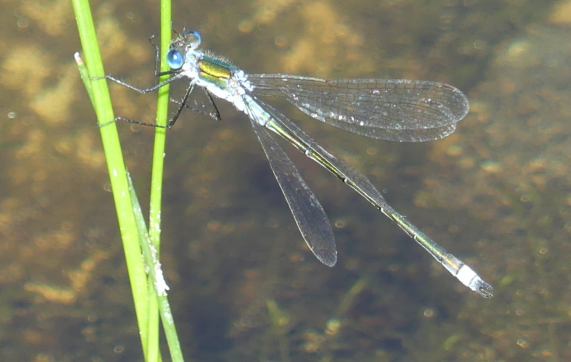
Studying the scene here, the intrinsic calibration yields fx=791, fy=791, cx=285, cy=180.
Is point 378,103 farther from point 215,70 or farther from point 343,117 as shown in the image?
point 215,70

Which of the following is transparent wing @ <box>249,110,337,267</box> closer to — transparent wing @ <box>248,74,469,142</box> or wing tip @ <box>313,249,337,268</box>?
wing tip @ <box>313,249,337,268</box>

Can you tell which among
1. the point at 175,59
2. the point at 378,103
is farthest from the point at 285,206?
the point at 175,59

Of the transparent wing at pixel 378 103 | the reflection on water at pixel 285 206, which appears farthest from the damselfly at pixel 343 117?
→ the reflection on water at pixel 285 206

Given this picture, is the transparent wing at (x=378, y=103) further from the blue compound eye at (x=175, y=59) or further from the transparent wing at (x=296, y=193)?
the blue compound eye at (x=175, y=59)

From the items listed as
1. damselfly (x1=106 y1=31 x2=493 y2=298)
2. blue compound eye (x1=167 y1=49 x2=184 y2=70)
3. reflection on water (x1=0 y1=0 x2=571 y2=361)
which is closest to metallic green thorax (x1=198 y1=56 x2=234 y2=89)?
damselfly (x1=106 y1=31 x2=493 y2=298)

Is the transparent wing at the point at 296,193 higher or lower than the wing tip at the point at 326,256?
higher

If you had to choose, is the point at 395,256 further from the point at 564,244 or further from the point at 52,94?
the point at 52,94
